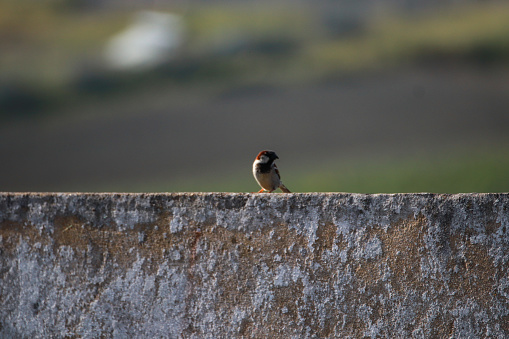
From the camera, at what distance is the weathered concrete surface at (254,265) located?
2152 mm

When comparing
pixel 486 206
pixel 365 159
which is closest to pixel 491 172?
pixel 365 159

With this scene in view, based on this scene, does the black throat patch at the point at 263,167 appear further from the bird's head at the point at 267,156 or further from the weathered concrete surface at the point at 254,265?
the weathered concrete surface at the point at 254,265

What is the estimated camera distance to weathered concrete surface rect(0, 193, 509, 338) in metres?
2.15

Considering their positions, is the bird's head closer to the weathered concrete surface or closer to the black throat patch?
the black throat patch

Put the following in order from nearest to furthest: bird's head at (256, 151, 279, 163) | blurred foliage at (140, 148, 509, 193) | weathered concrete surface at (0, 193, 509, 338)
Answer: weathered concrete surface at (0, 193, 509, 338), bird's head at (256, 151, 279, 163), blurred foliage at (140, 148, 509, 193)

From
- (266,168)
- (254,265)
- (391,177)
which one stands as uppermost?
(391,177)

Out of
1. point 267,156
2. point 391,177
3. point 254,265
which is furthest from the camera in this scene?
point 391,177

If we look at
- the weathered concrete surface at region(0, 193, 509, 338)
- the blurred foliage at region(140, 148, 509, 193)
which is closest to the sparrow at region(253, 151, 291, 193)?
the weathered concrete surface at region(0, 193, 509, 338)

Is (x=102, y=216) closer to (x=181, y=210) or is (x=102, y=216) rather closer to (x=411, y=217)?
(x=181, y=210)

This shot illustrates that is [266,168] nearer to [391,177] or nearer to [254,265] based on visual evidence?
[254,265]

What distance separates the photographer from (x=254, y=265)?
2266mm

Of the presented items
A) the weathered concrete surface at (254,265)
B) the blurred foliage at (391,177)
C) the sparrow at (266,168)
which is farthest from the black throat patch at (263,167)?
the blurred foliage at (391,177)

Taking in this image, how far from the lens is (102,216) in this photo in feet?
7.75

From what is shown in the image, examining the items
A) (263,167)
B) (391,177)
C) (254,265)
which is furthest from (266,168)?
(391,177)
